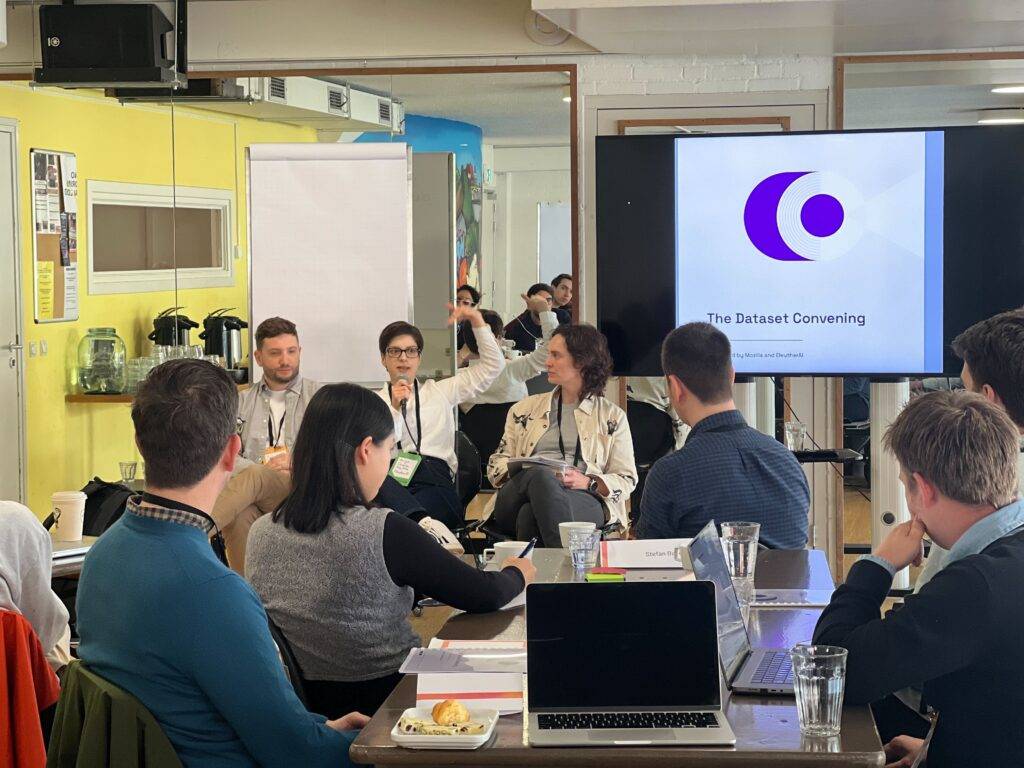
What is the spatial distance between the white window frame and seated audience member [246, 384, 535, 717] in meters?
4.32

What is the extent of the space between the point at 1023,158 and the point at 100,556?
3.96m

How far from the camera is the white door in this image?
6.66 metres

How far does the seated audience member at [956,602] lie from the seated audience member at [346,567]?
85 centimetres

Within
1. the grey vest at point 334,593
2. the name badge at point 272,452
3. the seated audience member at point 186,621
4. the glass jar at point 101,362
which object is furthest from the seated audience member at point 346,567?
the glass jar at point 101,362

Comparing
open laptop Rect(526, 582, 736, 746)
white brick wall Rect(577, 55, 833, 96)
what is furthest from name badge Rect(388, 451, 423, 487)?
open laptop Rect(526, 582, 736, 746)

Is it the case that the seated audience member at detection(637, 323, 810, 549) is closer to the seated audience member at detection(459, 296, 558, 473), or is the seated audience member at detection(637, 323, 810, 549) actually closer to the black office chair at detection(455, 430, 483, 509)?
the black office chair at detection(455, 430, 483, 509)

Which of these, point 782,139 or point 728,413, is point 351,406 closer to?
point 728,413

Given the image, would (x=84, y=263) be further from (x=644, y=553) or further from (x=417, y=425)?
(x=644, y=553)

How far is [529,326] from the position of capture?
7582mm

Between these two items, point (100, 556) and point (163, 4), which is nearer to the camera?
point (100, 556)

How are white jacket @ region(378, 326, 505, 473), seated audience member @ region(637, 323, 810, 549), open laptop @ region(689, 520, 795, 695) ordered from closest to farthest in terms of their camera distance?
open laptop @ region(689, 520, 795, 695) < seated audience member @ region(637, 323, 810, 549) < white jacket @ region(378, 326, 505, 473)

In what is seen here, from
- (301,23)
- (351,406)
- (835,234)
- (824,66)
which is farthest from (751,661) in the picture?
(301,23)

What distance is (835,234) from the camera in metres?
4.94

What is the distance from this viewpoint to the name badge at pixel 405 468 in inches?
206
